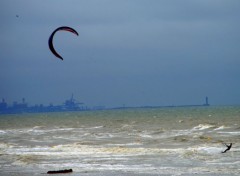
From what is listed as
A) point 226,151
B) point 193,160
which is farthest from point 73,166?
point 226,151

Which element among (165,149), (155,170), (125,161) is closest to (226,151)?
(165,149)

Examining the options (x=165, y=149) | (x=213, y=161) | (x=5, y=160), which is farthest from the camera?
(x=165, y=149)

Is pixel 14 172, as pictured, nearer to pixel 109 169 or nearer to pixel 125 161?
pixel 109 169

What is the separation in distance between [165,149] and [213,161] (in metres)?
6.57

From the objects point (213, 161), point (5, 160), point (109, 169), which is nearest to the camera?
point (109, 169)

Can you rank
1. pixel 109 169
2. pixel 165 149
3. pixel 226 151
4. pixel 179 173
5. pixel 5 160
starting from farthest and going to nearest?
pixel 165 149
pixel 226 151
pixel 5 160
pixel 109 169
pixel 179 173

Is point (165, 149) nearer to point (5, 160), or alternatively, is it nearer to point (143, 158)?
point (143, 158)

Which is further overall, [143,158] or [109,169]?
[143,158]

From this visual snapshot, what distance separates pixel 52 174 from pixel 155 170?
3.27 metres

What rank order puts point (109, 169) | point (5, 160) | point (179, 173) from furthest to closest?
point (5, 160) → point (109, 169) → point (179, 173)

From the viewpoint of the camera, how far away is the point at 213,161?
19.3 metres

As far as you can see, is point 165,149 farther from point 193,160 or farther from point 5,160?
point 5,160

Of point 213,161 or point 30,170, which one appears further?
point 213,161

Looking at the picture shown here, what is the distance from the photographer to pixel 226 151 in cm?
2336
